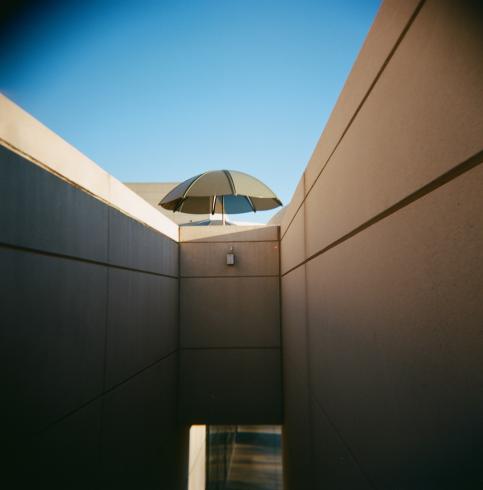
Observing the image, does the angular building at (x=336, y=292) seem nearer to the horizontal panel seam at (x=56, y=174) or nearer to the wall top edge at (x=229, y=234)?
the horizontal panel seam at (x=56, y=174)

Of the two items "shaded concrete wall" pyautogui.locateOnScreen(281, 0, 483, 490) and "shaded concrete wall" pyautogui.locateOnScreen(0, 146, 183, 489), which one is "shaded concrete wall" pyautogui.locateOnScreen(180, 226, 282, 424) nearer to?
"shaded concrete wall" pyautogui.locateOnScreen(0, 146, 183, 489)

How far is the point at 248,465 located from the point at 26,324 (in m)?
13.0

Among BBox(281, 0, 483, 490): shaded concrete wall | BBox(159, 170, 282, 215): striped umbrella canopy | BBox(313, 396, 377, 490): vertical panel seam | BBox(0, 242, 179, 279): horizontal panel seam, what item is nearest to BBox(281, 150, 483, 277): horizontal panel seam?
BBox(281, 0, 483, 490): shaded concrete wall

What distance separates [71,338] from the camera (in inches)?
100.0

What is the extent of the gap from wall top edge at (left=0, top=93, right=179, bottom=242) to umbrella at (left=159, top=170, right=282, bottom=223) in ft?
7.27

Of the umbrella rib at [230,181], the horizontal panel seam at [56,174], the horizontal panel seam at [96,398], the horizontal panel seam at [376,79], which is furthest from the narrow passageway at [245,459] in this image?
the horizontal panel seam at [376,79]

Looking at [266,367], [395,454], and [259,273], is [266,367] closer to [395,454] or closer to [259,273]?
[259,273]

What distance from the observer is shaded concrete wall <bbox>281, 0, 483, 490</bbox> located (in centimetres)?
91

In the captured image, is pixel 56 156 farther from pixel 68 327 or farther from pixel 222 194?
pixel 222 194

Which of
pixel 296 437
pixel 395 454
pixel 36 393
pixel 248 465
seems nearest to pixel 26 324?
pixel 36 393

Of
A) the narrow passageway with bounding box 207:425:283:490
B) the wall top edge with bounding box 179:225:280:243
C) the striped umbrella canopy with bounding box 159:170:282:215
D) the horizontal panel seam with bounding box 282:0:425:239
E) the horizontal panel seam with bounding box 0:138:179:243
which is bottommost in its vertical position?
the narrow passageway with bounding box 207:425:283:490

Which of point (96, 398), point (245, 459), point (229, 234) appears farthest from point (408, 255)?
point (245, 459)

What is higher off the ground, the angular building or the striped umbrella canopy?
the striped umbrella canopy

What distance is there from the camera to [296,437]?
434 cm
